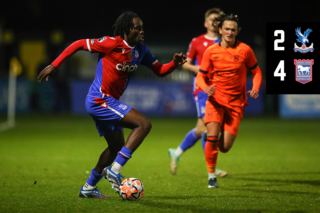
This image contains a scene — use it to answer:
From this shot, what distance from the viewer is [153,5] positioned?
84.8 feet

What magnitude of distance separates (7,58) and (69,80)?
7663 mm

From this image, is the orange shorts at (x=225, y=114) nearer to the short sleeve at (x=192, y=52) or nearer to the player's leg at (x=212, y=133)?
the player's leg at (x=212, y=133)

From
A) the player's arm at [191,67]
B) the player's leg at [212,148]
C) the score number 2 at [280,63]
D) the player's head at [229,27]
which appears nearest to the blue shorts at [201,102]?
the player's arm at [191,67]

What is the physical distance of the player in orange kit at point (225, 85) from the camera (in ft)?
20.9

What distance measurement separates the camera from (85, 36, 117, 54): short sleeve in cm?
526

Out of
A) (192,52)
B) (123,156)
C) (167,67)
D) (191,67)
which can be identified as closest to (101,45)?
(167,67)

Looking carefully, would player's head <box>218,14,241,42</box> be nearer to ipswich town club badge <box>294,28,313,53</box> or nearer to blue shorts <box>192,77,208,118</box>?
blue shorts <box>192,77,208,118</box>

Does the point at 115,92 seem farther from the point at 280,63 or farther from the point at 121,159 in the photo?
the point at 280,63

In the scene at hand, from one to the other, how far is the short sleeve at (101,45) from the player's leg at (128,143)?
30.1 inches

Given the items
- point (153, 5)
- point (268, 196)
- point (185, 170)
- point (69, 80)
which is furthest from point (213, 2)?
point (268, 196)

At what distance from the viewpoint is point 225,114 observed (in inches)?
257

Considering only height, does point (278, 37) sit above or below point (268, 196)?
above

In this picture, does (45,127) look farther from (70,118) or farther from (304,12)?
(304,12)

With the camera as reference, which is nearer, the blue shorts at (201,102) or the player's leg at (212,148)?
the player's leg at (212,148)
